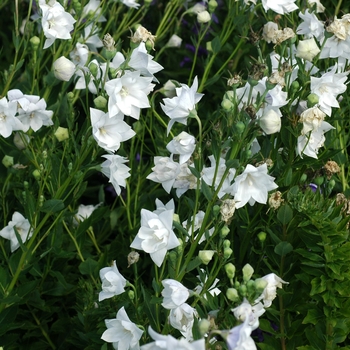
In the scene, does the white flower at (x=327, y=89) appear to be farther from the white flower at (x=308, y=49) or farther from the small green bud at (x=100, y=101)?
the small green bud at (x=100, y=101)

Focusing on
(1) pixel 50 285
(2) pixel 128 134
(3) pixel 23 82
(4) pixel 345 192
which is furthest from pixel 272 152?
(3) pixel 23 82

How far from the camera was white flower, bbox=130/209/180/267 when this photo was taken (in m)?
1.77

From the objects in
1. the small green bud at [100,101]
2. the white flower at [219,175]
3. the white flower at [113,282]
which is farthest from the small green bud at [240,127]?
the white flower at [113,282]

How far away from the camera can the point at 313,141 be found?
2.13 m

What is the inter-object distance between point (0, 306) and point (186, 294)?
2.57 feet

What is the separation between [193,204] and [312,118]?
0.40 m

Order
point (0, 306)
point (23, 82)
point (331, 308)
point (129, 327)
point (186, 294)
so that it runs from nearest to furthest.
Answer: point (186, 294) → point (129, 327) → point (331, 308) → point (0, 306) → point (23, 82)

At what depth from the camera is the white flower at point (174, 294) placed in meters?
1.67

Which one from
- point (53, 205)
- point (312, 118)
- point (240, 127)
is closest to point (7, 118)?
point (53, 205)

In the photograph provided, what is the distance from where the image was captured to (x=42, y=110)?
7.57 feet

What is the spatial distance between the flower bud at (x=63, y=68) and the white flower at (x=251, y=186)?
2.55 feet

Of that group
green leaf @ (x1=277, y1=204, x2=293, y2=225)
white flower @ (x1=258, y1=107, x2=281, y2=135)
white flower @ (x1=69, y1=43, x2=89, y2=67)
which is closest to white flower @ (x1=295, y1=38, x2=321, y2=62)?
white flower @ (x1=258, y1=107, x2=281, y2=135)

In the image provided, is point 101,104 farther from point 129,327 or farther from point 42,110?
point 129,327

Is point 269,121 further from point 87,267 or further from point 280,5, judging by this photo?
point 87,267
